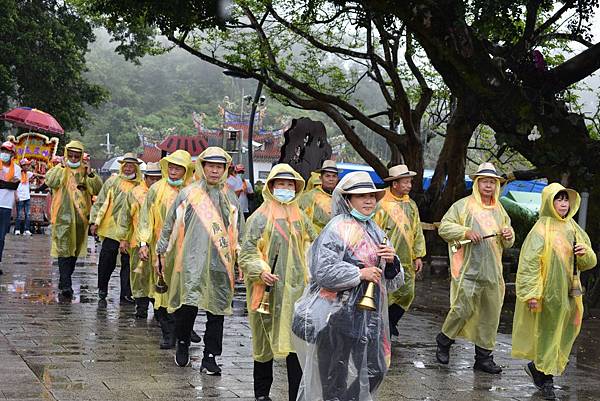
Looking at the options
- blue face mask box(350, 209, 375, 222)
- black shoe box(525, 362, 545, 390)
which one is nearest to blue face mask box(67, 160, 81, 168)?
black shoe box(525, 362, 545, 390)

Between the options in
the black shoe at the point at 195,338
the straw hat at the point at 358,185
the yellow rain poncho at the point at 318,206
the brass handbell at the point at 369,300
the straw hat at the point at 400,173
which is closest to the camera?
the brass handbell at the point at 369,300

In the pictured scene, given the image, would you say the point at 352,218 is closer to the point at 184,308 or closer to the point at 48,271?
the point at 184,308

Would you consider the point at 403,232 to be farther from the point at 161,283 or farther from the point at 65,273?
the point at 65,273

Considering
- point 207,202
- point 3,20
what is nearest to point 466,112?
point 207,202

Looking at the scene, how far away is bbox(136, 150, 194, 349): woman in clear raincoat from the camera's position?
29.4ft

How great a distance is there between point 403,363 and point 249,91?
91188 mm

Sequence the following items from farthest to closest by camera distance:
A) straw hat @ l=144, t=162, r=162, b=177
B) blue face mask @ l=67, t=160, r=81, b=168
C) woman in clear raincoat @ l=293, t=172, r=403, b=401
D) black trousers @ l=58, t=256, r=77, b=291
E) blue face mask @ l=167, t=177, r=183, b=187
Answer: blue face mask @ l=67, t=160, r=81, b=168, black trousers @ l=58, t=256, r=77, b=291, straw hat @ l=144, t=162, r=162, b=177, blue face mask @ l=167, t=177, r=183, b=187, woman in clear raincoat @ l=293, t=172, r=403, b=401

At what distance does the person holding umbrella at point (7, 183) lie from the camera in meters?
13.6

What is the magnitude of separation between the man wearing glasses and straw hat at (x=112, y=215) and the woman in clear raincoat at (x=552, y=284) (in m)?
5.15

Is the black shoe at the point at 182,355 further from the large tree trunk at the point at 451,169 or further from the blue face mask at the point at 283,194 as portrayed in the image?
the large tree trunk at the point at 451,169

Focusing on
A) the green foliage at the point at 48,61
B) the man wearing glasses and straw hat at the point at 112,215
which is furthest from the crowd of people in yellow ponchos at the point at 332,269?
the green foliage at the point at 48,61

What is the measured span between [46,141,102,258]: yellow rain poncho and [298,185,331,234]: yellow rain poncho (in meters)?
2.93

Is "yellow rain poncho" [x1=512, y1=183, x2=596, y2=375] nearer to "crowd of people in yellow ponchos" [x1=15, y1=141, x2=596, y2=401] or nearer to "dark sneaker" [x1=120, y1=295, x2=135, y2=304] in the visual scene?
"crowd of people in yellow ponchos" [x1=15, y1=141, x2=596, y2=401]

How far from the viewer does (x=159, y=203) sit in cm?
954
